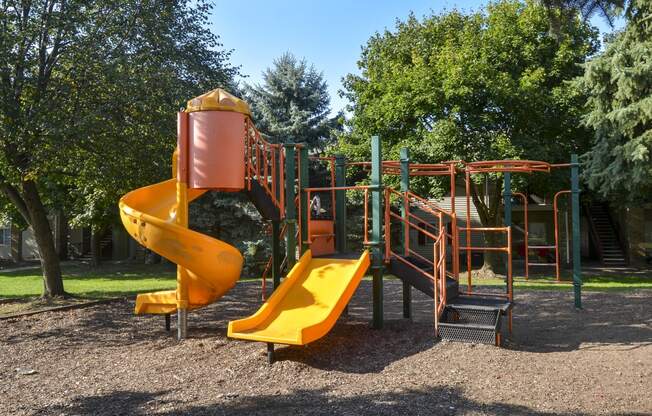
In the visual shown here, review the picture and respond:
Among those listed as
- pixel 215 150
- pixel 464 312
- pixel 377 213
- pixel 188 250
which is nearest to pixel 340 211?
pixel 377 213

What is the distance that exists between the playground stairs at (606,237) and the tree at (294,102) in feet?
46.4

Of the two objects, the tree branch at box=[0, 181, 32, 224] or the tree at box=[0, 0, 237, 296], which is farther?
the tree branch at box=[0, 181, 32, 224]

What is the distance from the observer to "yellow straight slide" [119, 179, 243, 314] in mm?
8008

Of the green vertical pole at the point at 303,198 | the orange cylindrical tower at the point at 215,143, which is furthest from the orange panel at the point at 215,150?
the green vertical pole at the point at 303,198

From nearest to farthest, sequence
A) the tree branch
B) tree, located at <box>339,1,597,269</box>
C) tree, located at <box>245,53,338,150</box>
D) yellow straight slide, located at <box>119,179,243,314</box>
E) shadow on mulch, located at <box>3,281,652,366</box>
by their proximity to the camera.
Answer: shadow on mulch, located at <box>3,281,652,366</box>
yellow straight slide, located at <box>119,179,243,314</box>
the tree branch
tree, located at <box>339,1,597,269</box>
tree, located at <box>245,53,338,150</box>

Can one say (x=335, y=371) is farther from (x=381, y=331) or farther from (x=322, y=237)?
(x=322, y=237)

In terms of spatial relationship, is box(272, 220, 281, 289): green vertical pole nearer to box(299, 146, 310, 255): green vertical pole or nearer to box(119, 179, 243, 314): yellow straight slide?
box(299, 146, 310, 255): green vertical pole

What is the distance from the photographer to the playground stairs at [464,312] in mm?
7637

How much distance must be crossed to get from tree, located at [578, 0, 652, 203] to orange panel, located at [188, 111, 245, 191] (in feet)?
44.1

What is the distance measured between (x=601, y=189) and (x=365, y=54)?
11511 millimetres

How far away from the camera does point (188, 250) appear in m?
8.01

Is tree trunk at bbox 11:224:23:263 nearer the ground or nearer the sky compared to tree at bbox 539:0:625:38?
nearer the ground

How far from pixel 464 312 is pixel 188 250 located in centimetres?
404

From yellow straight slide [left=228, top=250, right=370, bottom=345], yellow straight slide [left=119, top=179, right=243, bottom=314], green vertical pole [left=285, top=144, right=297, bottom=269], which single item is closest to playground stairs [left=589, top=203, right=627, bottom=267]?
green vertical pole [left=285, top=144, right=297, bottom=269]
